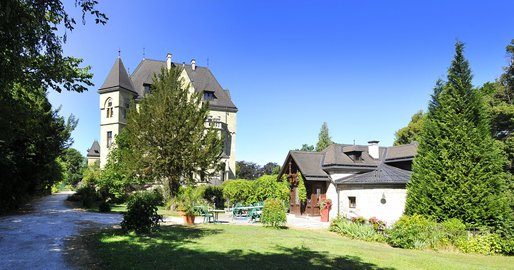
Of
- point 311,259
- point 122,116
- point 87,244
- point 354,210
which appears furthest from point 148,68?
point 311,259

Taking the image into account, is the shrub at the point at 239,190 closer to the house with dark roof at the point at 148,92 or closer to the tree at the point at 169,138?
the tree at the point at 169,138

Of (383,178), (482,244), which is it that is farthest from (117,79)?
(482,244)

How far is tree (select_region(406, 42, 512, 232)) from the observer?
1515cm

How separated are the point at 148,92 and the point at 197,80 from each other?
10.8 meters

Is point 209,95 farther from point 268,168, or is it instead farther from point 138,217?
point 138,217

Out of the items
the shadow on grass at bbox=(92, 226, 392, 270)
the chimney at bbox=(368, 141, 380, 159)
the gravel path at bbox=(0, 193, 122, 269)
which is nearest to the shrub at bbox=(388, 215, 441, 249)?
the shadow on grass at bbox=(92, 226, 392, 270)

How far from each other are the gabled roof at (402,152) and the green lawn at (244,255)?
48.2ft

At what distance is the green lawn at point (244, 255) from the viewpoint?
8.89m

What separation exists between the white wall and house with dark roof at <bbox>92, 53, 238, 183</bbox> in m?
18.8

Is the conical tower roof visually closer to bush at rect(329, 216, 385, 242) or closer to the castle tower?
the castle tower

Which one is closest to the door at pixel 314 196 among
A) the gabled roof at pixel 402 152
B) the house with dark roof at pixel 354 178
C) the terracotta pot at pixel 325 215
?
the house with dark roof at pixel 354 178

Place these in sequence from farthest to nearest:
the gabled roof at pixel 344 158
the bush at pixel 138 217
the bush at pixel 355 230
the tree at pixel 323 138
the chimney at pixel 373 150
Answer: the tree at pixel 323 138 < the chimney at pixel 373 150 < the gabled roof at pixel 344 158 < the bush at pixel 355 230 < the bush at pixel 138 217

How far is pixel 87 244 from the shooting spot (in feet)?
37.5

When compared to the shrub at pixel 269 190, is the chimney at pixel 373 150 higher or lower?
higher
